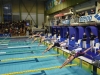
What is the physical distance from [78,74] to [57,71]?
59 cm

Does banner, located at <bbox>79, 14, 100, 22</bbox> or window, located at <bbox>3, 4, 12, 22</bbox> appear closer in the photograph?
banner, located at <bbox>79, 14, 100, 22</bbox>

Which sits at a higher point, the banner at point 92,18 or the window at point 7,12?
the window at point 7,12

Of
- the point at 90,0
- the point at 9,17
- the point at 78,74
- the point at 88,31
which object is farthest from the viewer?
the point at 9,17

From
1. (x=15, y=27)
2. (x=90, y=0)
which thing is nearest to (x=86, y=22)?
(x=90, y=0)

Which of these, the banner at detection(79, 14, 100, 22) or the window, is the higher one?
the window

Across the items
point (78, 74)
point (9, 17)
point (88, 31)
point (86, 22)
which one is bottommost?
point (78, 74)

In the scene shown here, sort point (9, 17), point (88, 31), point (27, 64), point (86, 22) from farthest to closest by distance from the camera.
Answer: point (9, 17) → point (86, 22) → point (88, 31) → point (27, 64)

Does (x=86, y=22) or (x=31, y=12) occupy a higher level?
(x=31, y=12)

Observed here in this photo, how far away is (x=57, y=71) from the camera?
3766mm

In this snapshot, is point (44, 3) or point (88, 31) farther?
point (44, 3)

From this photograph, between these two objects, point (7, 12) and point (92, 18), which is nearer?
point (92, 18)

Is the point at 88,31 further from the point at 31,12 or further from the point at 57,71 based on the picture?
the point at 31,12

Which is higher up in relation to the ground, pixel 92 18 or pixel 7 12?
pixel 7 12

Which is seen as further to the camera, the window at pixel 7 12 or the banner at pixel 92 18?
the window at pixel 7 12
